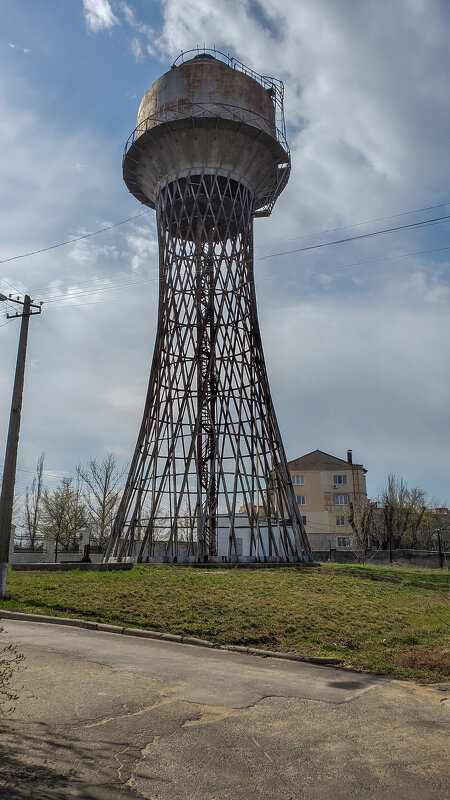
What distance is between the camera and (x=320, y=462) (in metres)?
56.1

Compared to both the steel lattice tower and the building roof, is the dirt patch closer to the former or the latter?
the steel lattice tower

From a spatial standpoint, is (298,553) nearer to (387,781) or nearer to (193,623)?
(193,623)

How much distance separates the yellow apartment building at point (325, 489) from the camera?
54375 millimetres

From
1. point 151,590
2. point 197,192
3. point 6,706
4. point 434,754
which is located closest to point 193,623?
point 151,590

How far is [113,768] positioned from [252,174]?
23931mm

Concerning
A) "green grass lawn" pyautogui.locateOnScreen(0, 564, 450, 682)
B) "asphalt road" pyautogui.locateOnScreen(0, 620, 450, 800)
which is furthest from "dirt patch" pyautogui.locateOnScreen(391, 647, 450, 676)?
"asphalt road" pyautogui.locateOnScreen(0, 620, 450, 800)

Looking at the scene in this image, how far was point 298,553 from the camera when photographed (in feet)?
76.5

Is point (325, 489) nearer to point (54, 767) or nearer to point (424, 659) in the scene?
point (424, 659)

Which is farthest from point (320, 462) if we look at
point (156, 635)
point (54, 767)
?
point (54, 767)

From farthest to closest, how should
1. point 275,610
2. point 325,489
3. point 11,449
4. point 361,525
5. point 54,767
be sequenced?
1. point 325,489
2. point 361,525
3. point 11,449
4. point 275,610
5. point 54,767

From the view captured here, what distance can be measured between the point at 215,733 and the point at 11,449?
10.6 m

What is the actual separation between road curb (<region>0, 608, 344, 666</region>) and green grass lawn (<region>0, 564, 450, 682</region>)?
0.21 m

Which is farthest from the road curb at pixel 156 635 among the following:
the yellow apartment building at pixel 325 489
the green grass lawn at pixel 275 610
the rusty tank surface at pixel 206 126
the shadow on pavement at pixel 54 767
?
the yellow apartment building at pixel 325 489

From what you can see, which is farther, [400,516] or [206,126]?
[400,516]
